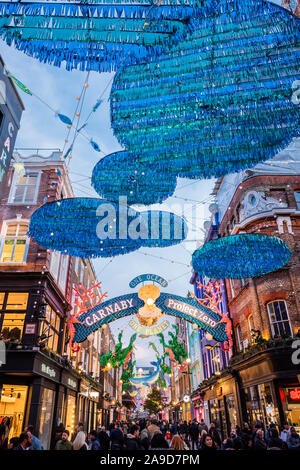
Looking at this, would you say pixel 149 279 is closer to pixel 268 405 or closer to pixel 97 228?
pixel 268 405

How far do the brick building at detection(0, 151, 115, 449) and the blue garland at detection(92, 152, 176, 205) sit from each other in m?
6.09

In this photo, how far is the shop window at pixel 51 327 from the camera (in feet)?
59.1

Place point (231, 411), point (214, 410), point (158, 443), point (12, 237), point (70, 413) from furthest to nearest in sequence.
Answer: point (214, 410) → point (231, 411) → point (70, 413) → point (12, 237) → point (158, 443)

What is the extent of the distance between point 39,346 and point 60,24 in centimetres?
1461

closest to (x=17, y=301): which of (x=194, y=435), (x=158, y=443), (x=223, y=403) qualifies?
(x=194, y=435)

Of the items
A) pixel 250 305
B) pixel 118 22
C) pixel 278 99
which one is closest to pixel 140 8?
pixel 118 22

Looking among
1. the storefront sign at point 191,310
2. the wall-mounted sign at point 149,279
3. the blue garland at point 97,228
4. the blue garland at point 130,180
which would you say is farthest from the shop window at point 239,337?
the blue garland at point 130,180

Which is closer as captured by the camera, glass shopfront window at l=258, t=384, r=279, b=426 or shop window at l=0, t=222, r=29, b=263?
glass shopfront window at l=258, t=384, r=279, b=426

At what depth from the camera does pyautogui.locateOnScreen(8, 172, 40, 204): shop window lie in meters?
20.4

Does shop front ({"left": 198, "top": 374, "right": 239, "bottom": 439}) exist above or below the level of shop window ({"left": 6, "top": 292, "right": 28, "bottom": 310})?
below

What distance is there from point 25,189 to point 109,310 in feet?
29.4

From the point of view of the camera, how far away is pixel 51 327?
1962 centimetres

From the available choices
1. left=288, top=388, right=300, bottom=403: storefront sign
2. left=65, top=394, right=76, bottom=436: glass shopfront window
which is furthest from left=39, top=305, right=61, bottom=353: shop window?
left=288, top=388, right=300, bottom=403: storefront sign

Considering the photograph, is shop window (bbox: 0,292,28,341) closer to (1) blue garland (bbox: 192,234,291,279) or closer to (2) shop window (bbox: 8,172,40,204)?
(2) shop window (bbox: 8,172,40,204)
